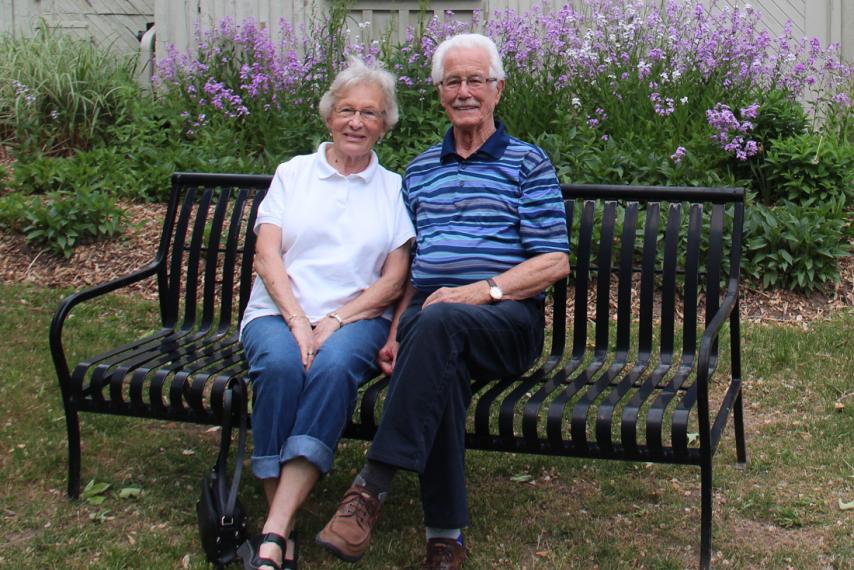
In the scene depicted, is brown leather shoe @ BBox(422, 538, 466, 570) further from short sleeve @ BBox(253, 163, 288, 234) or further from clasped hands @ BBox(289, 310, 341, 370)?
short sleeve @ BBox(253, 163, 288, 234)

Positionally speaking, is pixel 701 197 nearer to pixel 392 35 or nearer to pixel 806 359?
pixel 806 359

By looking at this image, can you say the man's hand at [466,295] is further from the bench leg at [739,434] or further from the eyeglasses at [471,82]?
the bench leg at [739,434]

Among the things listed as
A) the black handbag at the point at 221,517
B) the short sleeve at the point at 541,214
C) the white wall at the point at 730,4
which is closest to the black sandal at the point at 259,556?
the black handbag at the point at 221,517

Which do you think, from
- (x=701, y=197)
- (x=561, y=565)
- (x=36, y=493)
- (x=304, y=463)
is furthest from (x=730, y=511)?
(x=36, y=493)

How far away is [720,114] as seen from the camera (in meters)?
6.59

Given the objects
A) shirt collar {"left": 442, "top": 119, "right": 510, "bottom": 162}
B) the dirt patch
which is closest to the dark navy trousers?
shirt collar {"left": 442, "top": 119, "right": 510, "bottom": 162}

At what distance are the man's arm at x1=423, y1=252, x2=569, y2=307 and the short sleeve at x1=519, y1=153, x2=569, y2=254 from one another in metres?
0.05

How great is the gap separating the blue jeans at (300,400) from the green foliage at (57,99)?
4.99 m

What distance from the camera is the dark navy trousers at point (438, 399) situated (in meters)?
3.27

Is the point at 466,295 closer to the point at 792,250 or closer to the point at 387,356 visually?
the point at 387,356

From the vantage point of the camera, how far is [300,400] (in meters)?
3.48

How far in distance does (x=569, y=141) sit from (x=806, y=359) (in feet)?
7.25

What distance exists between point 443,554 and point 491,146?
4.51ft

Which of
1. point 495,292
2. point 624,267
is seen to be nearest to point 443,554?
point 495,292
